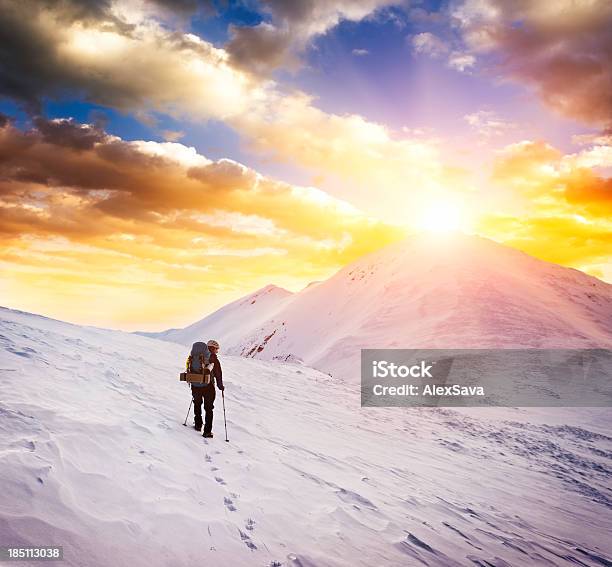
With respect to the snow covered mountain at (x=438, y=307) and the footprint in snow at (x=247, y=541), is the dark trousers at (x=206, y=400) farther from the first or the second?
the snow covered mountain at (x=438, y=307)

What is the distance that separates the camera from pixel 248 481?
7.00 meters

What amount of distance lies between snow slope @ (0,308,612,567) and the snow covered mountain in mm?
25821

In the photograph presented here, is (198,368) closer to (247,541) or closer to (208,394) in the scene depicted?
(208,394)

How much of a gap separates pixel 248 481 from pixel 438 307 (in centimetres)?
4512

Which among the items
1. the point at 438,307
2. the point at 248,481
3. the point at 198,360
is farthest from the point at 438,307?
the point at 248,481

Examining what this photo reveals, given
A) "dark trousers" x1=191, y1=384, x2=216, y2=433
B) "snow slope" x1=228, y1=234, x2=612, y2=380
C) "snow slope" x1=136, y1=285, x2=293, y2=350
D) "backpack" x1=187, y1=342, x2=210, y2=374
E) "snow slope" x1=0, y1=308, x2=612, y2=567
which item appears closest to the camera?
"snow slope" x1=0, y1=308, x2=612, y2=567

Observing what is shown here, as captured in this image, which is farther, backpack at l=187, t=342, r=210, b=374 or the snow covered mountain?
the snow covered mountain

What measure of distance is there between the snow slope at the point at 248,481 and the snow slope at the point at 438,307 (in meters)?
25.6

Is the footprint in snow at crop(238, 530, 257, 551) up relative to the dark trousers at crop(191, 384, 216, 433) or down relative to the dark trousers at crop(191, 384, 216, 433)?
down

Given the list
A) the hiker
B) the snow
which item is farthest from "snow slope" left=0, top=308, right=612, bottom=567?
the hiker

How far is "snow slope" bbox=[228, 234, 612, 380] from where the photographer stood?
41344 mm

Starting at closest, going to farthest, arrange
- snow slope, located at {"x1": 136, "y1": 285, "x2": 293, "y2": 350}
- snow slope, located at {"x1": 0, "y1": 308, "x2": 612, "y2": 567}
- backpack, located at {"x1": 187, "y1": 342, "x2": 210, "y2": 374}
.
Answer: snow slope, located at {"x1": 0, "y1": 308, "x2": 612, "y2": 567}, backpack, located at {"x1": 187, "y1": 342, "x2": 210, "y2": 374}, snow slope, located at {"x1": 136, "y1": 285, "x2": 293, "y2": 350}

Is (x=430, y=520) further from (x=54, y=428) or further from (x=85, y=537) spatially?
(x=54, y=428)

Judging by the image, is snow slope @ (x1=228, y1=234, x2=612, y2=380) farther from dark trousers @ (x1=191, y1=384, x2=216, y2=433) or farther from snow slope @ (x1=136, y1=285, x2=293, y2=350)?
snow slope @ (x1=136, y1=285, x2=293, y2=350)
